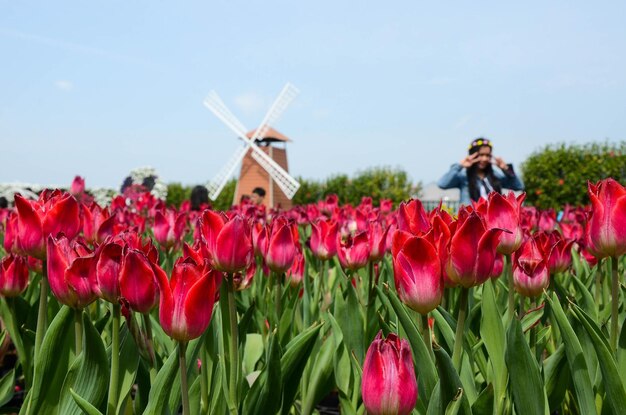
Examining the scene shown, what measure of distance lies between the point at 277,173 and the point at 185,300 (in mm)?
20729

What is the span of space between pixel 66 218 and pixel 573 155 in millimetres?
16492

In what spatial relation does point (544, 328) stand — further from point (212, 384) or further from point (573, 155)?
point (573, 155)

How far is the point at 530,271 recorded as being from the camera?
1.79m

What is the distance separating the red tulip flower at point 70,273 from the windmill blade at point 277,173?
20004 mm

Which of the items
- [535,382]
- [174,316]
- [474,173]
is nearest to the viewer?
[174,316]

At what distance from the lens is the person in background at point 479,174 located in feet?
19.9

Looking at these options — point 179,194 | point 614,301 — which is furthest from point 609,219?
point 179,194

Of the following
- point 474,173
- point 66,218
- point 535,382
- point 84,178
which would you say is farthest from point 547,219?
point 84,178

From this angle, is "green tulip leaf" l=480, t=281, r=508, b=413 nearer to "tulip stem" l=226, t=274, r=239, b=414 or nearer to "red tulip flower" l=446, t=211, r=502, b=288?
"red tulip flower" l=446, t=211, r=502, b=288

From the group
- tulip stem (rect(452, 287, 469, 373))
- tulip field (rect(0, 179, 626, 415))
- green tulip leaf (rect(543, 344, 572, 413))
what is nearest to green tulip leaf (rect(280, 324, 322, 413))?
tulip field (rect(0, 179, 626, 415))

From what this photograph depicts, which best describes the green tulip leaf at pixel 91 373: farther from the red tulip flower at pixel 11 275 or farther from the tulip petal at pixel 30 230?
the red tulip flower at pixel 11 275

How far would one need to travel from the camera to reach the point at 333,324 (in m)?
1.90

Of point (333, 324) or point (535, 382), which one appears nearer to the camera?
point (535, 382)

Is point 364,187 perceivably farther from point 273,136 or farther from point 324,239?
point 324,239
